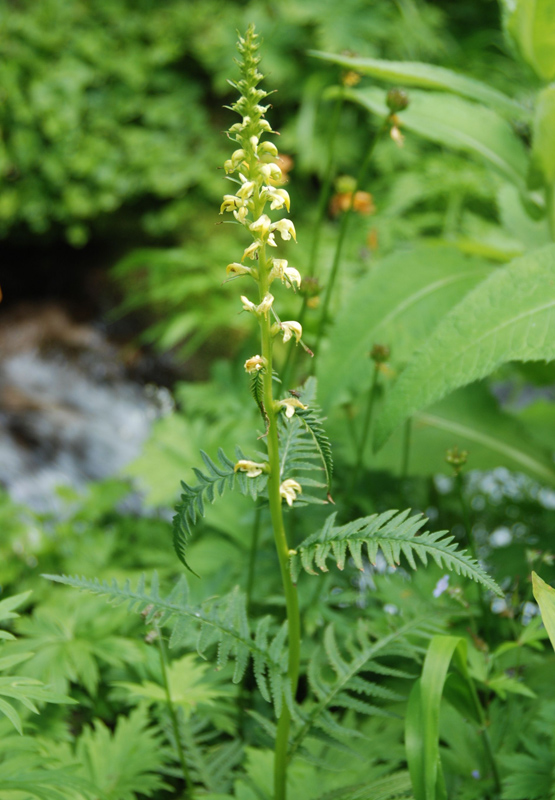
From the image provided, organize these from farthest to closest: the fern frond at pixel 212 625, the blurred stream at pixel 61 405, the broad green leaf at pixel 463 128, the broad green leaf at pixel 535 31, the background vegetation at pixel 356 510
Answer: the blurred stream at pixel 61 405
the broad green leaf at pixel 463 128
the broad green leaf at pixel 535 31
the background vegetation at pixel 356 510
the fern frond at pixel 212 625

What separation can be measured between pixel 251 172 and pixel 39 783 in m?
0.80

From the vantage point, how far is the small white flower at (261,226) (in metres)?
0.63

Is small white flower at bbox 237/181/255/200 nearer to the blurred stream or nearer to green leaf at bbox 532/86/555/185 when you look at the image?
green leaf at bbox 532/86/555/185

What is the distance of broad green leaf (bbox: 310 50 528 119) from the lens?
1277 millimetres

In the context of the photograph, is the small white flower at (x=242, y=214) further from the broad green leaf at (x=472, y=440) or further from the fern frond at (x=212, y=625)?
the broad green leaf at (x=472, y=440)

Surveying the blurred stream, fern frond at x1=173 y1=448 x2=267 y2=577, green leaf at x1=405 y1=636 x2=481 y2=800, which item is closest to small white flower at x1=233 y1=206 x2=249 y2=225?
fern frond at x1=173 y1=448 x2=267 y2=577

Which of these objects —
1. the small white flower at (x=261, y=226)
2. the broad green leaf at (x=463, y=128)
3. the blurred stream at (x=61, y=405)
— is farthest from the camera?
the blurred stream at (x=61, y=405)

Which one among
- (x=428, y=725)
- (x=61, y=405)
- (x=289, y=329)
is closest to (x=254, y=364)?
(x=289, y=329)

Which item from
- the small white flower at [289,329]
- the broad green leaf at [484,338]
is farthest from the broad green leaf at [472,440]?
the small white flower at [289,329]

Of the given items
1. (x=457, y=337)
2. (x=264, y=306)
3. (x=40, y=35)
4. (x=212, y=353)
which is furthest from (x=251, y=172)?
(x=40, y=35)

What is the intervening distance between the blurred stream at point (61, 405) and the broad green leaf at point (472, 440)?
1528mm

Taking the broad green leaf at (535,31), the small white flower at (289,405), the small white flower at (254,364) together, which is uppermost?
the broad green leaf at (535,31)

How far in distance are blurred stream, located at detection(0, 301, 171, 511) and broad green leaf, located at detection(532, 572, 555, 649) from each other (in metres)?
2.29

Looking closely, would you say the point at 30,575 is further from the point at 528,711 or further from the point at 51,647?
the point at 528,711
